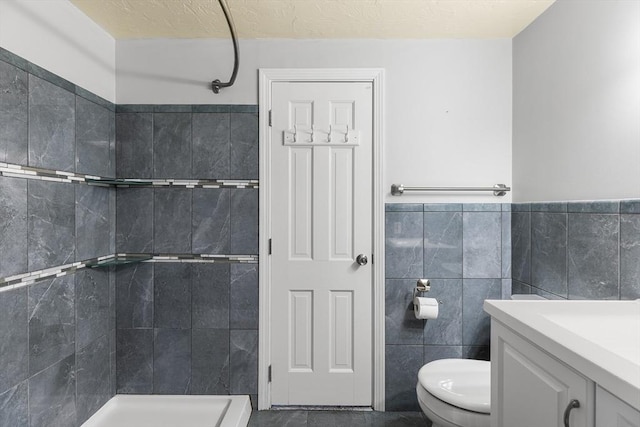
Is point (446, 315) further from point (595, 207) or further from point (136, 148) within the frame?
point (136, 148)

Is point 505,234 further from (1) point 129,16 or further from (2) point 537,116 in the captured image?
(1) point 129,16

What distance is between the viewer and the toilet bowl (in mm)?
1473

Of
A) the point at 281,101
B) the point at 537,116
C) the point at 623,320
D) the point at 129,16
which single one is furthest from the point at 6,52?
the point at 537,116

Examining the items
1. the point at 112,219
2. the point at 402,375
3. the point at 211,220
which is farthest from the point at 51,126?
the point at 402,375

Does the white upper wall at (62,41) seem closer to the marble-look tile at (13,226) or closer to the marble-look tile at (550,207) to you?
the marble-look tile at (13,226)

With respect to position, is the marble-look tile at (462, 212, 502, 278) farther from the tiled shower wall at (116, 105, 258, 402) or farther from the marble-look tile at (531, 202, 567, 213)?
the tiled shower wall at (116, 105, 258, 402)

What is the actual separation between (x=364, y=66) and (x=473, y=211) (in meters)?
1.11

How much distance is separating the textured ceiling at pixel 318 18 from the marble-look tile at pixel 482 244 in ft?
3.61

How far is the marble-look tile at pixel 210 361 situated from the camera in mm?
2150

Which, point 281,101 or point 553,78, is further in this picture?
point 281,101

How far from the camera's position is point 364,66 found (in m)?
2.16

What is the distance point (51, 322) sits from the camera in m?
1.62

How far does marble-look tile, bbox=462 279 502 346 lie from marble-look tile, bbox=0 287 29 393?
221 cm

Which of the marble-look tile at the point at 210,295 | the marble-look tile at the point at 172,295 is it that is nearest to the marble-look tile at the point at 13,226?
the marble-look tile at the point at 172,295
